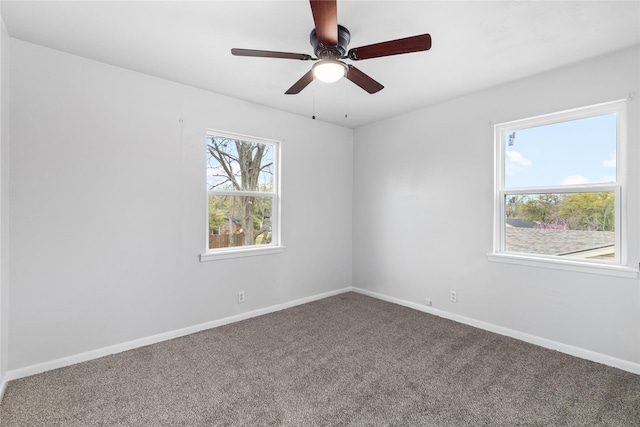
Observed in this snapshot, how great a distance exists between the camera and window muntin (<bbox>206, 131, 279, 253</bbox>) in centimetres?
344

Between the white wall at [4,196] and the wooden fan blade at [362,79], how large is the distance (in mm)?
2326

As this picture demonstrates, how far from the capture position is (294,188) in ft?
13.3

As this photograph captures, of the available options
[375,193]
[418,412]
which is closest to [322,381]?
[418,412]

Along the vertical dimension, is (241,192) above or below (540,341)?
above

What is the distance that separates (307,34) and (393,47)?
0.73m

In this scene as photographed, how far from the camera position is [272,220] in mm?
3945

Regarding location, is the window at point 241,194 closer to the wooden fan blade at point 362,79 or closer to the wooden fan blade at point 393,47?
the wooden fan blade at point 362,79

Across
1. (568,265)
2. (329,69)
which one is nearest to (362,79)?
(329,69)

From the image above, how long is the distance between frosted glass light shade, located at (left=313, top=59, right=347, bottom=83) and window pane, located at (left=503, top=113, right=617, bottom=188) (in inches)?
85.8

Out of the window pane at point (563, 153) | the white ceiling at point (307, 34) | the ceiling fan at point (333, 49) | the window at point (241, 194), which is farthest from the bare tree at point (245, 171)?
the window pane at point (563, 153)

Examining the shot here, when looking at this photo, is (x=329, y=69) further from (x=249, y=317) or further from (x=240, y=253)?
(x=249, y=317)

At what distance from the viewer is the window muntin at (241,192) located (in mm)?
3440

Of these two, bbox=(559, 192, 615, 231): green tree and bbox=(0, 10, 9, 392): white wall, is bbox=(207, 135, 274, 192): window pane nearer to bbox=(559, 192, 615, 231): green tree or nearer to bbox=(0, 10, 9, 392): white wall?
bbox=(0, 10, 9, 392): white wall

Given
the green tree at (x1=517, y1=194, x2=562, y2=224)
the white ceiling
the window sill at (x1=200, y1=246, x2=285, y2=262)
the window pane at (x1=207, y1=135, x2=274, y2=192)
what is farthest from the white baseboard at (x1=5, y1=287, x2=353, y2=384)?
the green tree at (x1=517, y1=194, x2=562, y2=224)
